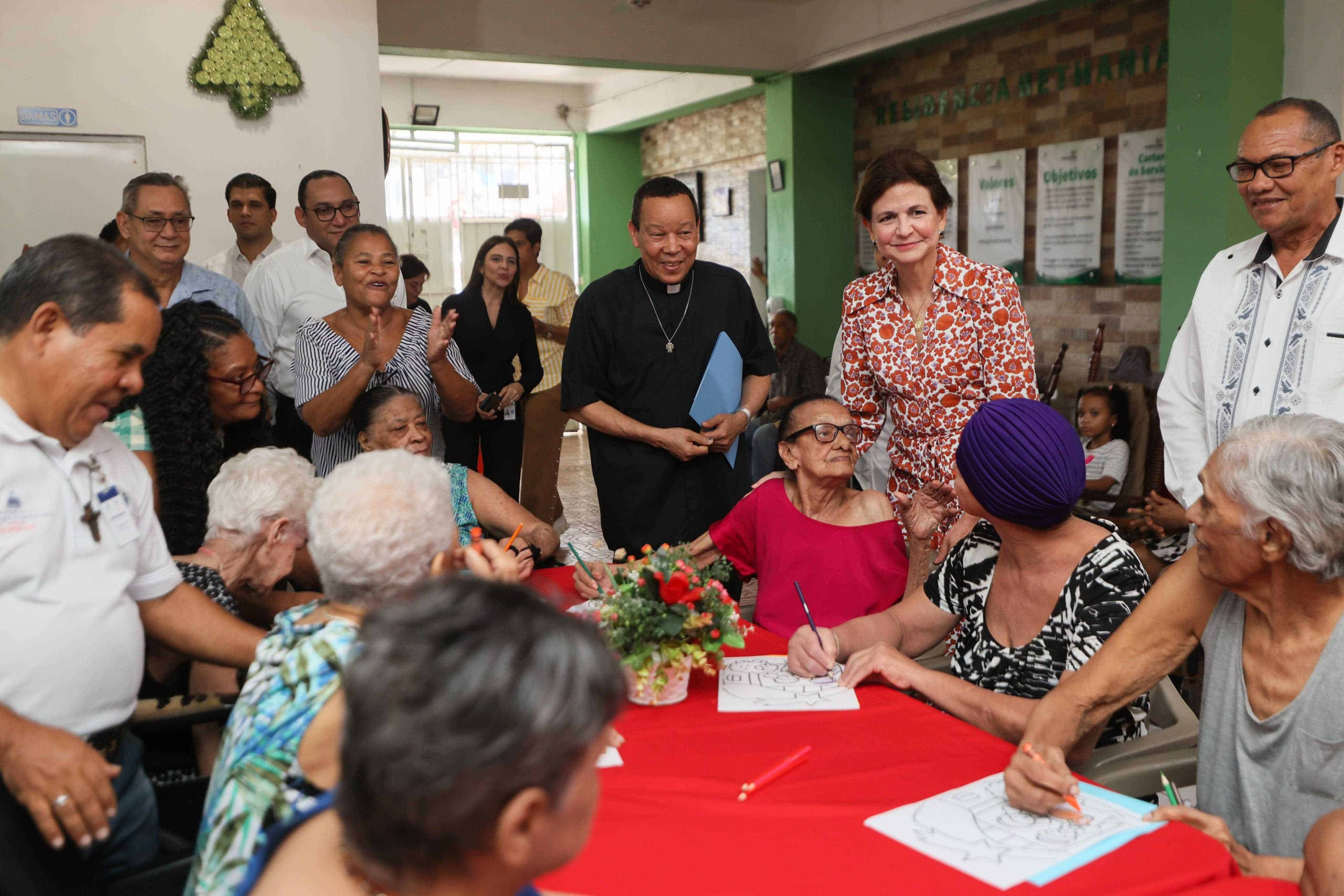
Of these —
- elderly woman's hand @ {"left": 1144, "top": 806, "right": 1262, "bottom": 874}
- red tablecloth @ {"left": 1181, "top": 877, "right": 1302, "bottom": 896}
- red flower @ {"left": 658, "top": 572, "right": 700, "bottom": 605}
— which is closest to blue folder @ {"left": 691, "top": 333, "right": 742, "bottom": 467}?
red flower @ {"left": 658, "top": 572, "right": 700, "bottom": 605}

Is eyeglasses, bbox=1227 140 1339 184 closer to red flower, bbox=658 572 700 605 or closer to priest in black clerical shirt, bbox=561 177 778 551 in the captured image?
priest in black clerical shirt, bbox=561 177 778 551

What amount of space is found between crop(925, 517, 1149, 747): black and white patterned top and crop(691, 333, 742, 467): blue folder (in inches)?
53.0

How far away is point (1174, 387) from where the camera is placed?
302cm

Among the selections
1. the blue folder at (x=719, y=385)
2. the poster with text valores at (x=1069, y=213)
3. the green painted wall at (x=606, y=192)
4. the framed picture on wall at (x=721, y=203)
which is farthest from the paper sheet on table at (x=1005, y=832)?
the green painted wall at (x=606, y=192)

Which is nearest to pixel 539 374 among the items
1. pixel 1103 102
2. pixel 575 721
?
pixel 1103 102

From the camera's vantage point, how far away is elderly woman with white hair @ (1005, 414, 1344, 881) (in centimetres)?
159

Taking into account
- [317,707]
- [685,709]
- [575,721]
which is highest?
[575,721]

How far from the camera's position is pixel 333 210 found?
169 inches

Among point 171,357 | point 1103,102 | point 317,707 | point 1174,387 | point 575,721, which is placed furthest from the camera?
point 1103,102

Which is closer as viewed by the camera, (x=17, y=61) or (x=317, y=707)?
(x=317, y=707)

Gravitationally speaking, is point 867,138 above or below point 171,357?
above

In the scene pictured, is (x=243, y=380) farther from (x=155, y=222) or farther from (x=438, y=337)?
(x=155, y=222)

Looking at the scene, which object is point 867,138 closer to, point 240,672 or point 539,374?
point 539,374

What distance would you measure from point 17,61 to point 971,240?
21.1 ft
